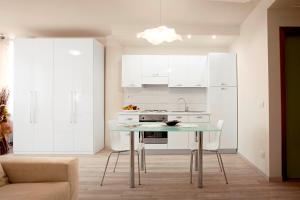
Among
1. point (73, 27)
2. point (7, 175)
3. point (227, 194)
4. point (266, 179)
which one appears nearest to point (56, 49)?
point (73, 27)

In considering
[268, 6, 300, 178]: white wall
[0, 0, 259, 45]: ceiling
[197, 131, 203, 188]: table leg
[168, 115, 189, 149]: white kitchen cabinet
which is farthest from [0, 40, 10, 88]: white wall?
[268, 6, 300, 178]: white wall

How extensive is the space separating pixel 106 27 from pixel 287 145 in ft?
13.2

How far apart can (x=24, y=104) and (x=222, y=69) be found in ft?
14.5

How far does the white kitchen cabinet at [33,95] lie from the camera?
4953 mm

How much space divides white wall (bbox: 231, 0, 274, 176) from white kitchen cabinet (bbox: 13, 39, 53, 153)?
4.01 metres

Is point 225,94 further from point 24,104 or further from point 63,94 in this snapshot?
point 24,104

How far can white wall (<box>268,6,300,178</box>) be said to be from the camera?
11.0 ft

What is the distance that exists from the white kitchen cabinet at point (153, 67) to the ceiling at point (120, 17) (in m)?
0.49

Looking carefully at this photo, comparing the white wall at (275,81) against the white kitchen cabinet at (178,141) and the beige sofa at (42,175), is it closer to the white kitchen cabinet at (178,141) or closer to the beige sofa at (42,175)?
the white kitchen cabinet at (178,141)

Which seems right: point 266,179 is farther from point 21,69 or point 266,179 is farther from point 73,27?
point 21,69

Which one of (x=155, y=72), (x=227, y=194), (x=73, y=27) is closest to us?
(x=227, y=194)

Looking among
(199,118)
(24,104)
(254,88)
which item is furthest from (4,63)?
(254,88)

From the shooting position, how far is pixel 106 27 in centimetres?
497

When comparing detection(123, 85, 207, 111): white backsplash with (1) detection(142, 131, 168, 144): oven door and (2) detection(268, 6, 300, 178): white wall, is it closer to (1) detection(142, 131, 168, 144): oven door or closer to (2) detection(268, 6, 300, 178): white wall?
(1) detection(142, 131, 168, 144): oven door
